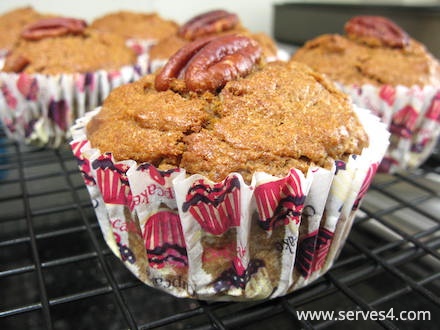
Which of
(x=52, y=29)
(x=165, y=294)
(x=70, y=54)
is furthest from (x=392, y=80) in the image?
(x=52, y=29)

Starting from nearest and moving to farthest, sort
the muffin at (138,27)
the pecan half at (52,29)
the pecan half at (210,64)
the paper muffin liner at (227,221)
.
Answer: the paper muffin liner at (227,221) < the pecan half at (210,64) < the pecan half at (52,29) < the muffin at (138,27)

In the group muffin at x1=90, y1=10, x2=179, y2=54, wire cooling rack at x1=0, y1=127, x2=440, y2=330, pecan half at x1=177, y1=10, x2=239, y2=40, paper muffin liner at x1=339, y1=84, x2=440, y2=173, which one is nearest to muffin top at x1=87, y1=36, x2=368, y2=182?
wire cooling rack at x1=0, y1=127, x2=440, y2=330

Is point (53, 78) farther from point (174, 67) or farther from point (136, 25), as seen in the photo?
point (136, 25)

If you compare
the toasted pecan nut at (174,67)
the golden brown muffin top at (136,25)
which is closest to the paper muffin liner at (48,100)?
the golden brown muffin top at (136,25)

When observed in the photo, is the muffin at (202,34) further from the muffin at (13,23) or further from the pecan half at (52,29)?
the muffin at (13,23)

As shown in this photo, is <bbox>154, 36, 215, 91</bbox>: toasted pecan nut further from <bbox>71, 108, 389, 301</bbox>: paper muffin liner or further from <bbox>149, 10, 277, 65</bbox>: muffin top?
<bbox>149, 10, 277, 65</bbox>: muffin top
